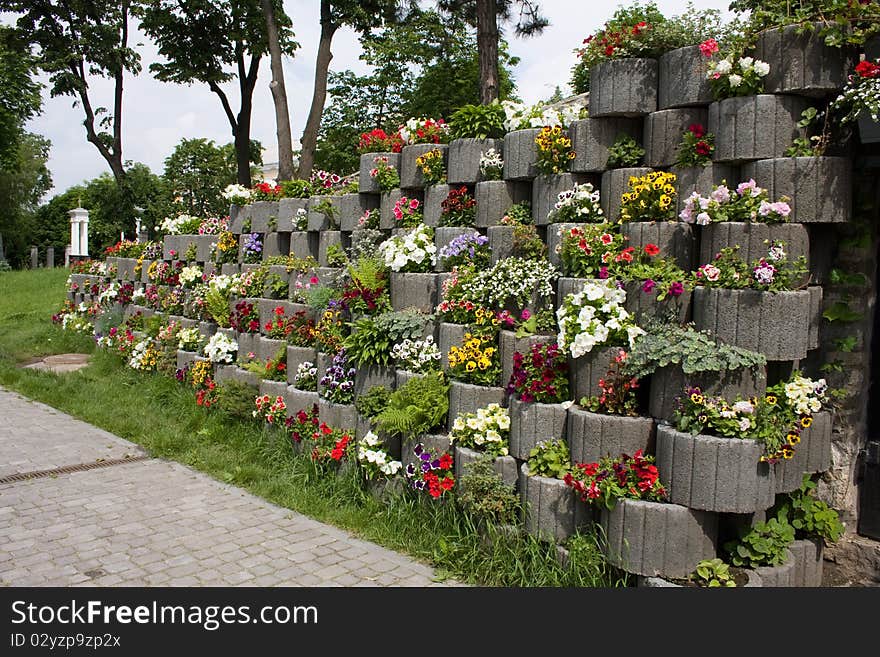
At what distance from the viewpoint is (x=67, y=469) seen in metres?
7.06

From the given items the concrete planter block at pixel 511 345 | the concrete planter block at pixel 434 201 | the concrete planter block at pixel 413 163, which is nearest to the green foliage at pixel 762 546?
the concrete planter block at pixel 511 345

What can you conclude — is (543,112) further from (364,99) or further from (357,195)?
(364,99)

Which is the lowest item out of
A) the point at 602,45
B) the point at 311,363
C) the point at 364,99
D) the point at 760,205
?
the point at 311,363

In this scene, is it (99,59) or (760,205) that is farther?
(99,59)

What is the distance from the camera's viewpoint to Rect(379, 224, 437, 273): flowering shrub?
6430 millimetres

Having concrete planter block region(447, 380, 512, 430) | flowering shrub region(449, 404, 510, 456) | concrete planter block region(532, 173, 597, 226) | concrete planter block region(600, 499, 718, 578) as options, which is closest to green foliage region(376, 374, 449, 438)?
concrete planter block region(447, 380, 512, 430)

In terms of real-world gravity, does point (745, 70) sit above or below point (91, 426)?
above

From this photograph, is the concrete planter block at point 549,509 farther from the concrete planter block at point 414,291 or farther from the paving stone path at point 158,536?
the concrete planter block at point 414,291

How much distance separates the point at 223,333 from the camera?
8891 mm

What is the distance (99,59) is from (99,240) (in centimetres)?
528

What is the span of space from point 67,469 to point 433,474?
3672 mm

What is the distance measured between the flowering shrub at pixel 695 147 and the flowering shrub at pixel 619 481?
5.92 ft

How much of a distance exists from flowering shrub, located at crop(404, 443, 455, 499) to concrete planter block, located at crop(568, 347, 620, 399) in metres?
1.08

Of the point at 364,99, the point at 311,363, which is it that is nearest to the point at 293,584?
the point at 311,363
